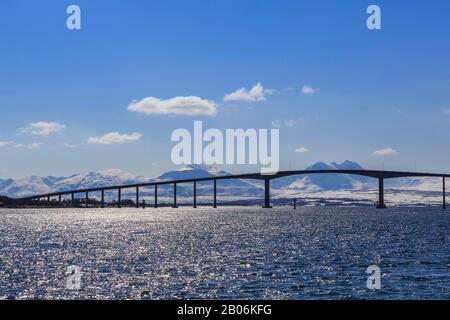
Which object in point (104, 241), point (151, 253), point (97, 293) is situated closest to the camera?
point (97, 293)

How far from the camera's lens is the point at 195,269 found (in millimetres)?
53875

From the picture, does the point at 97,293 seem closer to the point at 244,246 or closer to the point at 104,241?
the point at 244,246

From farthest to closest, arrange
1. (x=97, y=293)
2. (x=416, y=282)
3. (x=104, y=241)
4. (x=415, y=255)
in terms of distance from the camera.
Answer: (x=104, y=241) < (x=415, y=255) < (x=416, y=282) < (x=97, y=293)

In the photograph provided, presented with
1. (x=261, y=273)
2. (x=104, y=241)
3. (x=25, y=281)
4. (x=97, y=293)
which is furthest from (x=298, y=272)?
(x=104, y=241)

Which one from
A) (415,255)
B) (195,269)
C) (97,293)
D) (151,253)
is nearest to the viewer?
(97,293)
